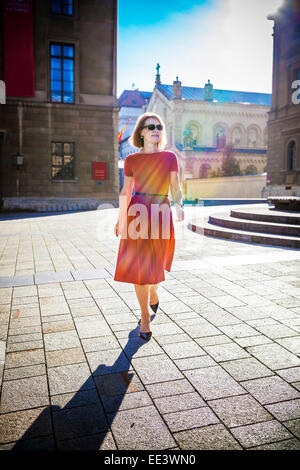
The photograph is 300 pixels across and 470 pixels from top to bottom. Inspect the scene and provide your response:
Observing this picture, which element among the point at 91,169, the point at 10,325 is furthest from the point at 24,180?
the point at 10,325

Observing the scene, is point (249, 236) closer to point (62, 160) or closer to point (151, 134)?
point (151, 134)

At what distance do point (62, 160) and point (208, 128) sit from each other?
37.1 metres

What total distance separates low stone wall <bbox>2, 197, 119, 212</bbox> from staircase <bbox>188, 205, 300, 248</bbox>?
Answer: 1049 cm

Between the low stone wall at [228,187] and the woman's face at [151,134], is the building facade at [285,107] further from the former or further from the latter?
the woman's face at [151,134]

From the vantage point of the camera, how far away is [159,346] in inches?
139

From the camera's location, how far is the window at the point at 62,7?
20125mm

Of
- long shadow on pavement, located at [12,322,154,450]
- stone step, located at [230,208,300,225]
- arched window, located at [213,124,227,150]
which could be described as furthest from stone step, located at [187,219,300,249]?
arched window, located at [213,124,227,150]

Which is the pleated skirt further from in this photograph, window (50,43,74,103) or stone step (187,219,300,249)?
window (50,43,74,103)

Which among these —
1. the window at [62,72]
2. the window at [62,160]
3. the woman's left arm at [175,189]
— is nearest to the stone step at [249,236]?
the woman's left arm at [175,189]

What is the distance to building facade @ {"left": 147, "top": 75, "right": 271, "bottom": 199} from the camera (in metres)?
48.5

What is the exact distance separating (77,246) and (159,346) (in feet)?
19.5

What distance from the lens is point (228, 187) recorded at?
3572 cm

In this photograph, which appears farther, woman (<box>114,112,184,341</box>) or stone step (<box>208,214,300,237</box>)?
stone step (<box>208,214,300,237</box>)

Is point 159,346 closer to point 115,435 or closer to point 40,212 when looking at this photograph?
point 115,435
